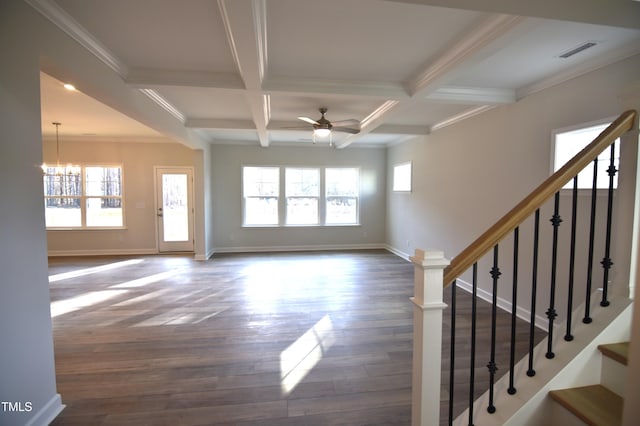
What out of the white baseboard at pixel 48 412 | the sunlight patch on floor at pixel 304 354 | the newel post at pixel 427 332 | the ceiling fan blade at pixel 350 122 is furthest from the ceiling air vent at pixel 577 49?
the white baseboard at pixel 48 412

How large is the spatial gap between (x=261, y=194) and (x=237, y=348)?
5.01 meters

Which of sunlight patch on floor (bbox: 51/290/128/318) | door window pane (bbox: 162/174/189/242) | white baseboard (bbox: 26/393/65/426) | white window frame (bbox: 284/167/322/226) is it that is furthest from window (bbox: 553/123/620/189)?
door window pane (bbox: 162/174/189/242)

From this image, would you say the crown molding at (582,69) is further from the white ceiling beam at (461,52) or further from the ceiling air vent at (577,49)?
the white ceiling beam at (461,52)

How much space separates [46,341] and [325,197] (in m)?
6.20

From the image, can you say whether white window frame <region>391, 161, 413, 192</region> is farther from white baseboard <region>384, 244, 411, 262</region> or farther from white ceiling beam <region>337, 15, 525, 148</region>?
white ceiling beam <region>337, 15, 525, 148</region>

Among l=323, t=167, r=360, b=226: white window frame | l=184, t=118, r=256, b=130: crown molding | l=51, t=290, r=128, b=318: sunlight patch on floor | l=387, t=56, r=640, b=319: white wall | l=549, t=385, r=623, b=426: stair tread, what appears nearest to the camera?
l=549, t=385, r=623, b=426: stair tread

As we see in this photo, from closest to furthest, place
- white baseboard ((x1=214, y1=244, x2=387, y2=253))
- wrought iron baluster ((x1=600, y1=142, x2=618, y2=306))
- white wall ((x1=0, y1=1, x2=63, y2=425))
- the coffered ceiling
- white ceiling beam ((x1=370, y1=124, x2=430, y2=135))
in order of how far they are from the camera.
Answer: wrought iron baluster ((x1=600, y1=142, x2=618, y2=306)), white wall ((x1=0, y1=1, x2=63, y2=425)), the coffered ceiling, white ceiling beam ((x1=370, y1=124, x2=430, y2=135)), white baseboard ((x1=214, y1=244, x2=387, y2=253))

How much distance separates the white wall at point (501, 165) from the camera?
2.70 m

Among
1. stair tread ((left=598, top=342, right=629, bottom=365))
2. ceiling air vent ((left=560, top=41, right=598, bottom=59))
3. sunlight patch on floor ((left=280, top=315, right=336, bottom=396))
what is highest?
ceiling air vent ((left=560, top=41, right=598, bottom=59))

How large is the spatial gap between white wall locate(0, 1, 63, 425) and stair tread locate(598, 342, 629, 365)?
308 centimetres

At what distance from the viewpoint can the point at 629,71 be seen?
249 centimetres

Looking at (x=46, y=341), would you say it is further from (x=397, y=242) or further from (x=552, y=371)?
(x=397, y=242)

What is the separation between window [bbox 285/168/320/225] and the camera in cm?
763

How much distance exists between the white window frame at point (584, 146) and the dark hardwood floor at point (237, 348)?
66.7 inches
